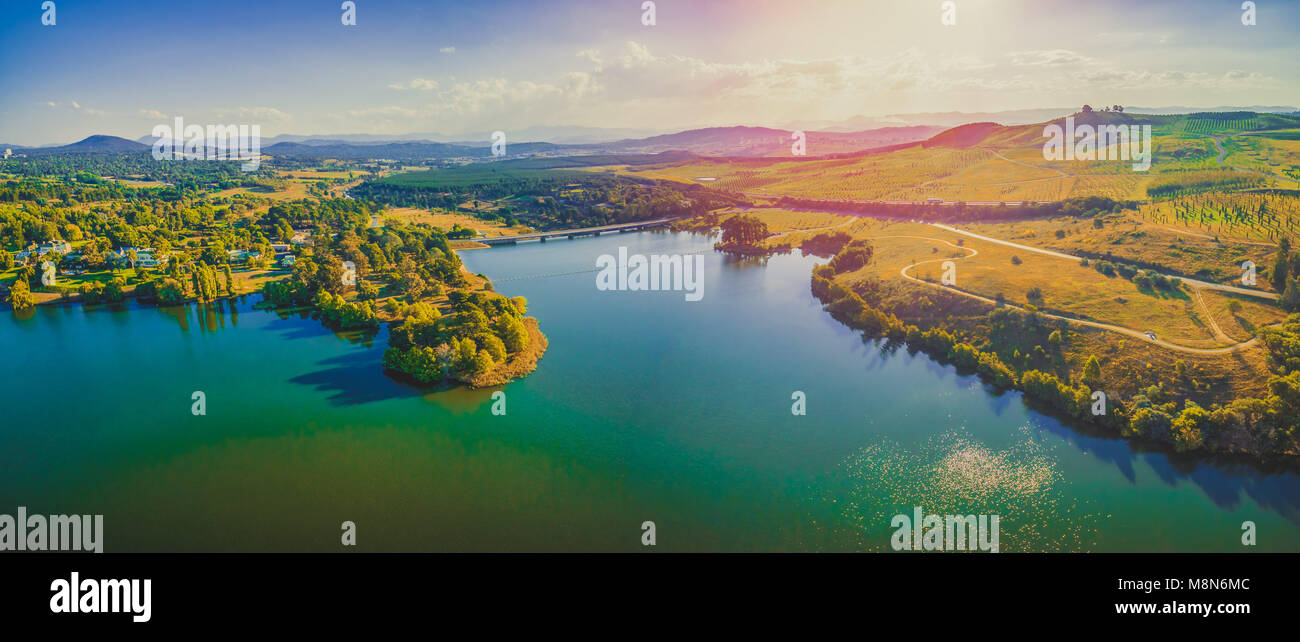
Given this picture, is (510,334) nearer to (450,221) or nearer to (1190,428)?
(1190,428)

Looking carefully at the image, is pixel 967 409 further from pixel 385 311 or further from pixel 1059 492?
pixel 385 311

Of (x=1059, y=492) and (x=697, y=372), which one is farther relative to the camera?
(x=697, y=372)

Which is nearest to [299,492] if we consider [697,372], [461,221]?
[697,372]

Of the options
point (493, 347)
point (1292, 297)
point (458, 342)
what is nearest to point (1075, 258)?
point (1292, 297)

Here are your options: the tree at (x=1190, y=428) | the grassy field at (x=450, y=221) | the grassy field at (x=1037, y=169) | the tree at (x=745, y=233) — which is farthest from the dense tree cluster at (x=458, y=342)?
the grassy field at (x=1037, y=169)

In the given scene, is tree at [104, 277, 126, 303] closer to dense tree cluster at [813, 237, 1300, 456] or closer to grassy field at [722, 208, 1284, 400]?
grassy field at [722, 208, 1284, 400]

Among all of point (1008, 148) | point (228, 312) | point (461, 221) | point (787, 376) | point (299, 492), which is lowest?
point (299, 492)

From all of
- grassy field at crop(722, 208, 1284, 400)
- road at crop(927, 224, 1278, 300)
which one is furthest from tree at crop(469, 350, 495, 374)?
road at crop(927, 224, 1278, 300)
